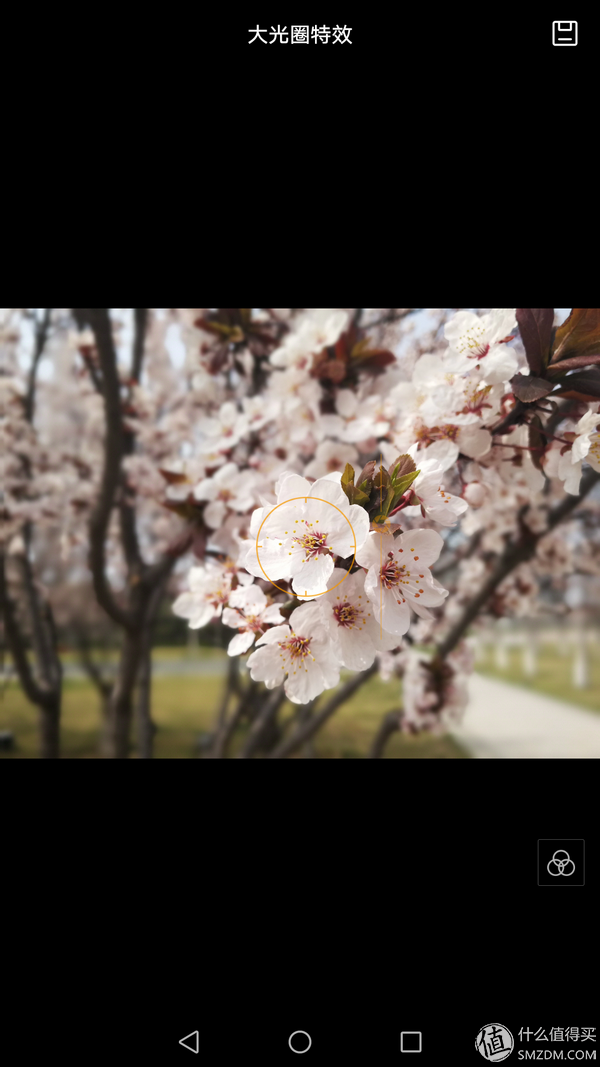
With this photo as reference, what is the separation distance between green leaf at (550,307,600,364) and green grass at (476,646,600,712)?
1110 mm

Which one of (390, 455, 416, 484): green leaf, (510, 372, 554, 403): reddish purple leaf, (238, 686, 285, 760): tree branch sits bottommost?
(238, 686, 285, 760): tree branch

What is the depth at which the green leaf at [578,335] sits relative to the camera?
0.46 m

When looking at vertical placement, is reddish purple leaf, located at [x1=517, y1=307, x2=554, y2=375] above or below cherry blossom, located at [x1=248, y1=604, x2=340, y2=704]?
above

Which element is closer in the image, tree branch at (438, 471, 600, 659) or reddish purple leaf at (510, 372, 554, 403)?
reddish purple leaf at (510, 372, 554, 403)

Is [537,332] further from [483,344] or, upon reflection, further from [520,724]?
[520,724]

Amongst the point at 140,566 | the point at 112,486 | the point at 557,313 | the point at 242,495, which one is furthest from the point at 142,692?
the point at 557,313
